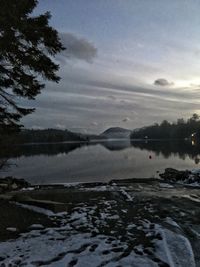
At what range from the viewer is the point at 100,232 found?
406 inches

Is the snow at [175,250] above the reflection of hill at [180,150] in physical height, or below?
above

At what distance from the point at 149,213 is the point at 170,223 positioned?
5.58 ft

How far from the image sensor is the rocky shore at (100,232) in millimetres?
8047

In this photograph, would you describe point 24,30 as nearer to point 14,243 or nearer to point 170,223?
point 14,243

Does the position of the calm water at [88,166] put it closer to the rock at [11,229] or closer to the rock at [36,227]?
the rock at [36,227]

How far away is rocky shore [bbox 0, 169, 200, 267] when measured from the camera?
8047 mm

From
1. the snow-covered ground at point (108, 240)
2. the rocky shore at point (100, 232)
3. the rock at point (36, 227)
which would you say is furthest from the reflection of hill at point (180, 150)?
the rock at point (36, 227)

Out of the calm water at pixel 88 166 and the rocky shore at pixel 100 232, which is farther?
the calm water at pixel 88 166

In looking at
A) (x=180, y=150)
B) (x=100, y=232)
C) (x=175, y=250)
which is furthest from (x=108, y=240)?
(x=180, y=150)

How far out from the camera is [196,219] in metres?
12.6

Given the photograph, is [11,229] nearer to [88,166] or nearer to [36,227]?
[36,227]

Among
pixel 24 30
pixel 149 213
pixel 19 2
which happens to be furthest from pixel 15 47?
pixel 149 213

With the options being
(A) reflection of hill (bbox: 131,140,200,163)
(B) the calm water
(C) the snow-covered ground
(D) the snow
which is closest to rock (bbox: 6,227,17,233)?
(C) the snow-covered ground

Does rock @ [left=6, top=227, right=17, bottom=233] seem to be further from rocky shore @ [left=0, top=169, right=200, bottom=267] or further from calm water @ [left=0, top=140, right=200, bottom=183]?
calm water @ [left=0, top=140, right=200, bottom=183]
